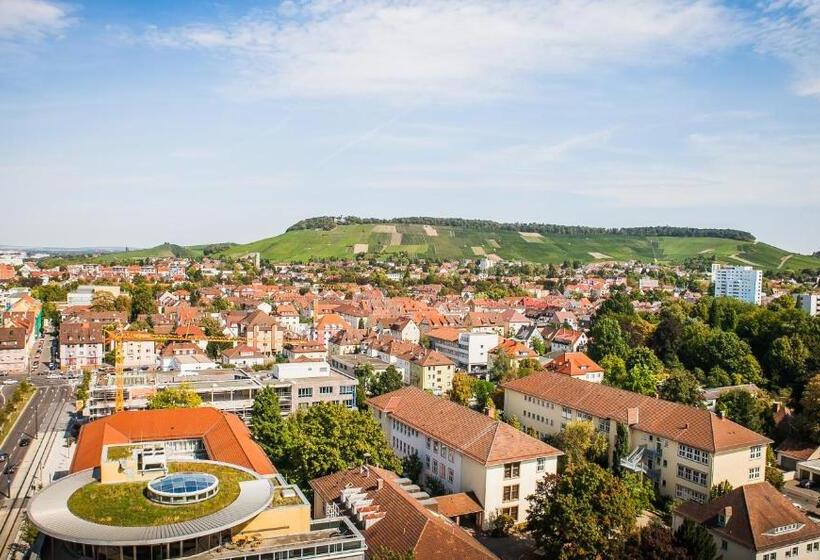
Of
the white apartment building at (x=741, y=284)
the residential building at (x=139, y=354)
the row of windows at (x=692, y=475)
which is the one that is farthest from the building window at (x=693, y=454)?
the white apartment building at (x=741, y=284)

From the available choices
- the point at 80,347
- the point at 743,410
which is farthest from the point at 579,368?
the point at 80,347

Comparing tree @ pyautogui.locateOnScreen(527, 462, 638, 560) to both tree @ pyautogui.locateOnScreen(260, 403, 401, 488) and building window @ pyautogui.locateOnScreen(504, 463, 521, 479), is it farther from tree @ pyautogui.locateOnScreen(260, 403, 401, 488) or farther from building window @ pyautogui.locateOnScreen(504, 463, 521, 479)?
tree @ pyautogui.locateOnScreen(260, 403, 401, 488)

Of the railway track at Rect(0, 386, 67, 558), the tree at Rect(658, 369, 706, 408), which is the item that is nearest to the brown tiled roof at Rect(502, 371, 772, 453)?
the tree at Rect(658, 369, 706, 408)

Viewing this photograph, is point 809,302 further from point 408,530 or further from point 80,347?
point 80,347

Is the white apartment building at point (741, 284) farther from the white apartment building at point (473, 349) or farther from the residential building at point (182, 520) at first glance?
the residential building at point (182, 520)

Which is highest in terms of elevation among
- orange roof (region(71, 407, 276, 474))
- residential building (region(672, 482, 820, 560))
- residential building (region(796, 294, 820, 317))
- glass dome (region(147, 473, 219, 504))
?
glass dome (region(147, 473, 219, 504))

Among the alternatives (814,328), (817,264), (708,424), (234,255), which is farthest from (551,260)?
(708,424)

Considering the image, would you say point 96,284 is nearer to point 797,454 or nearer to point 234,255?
point 234,255
